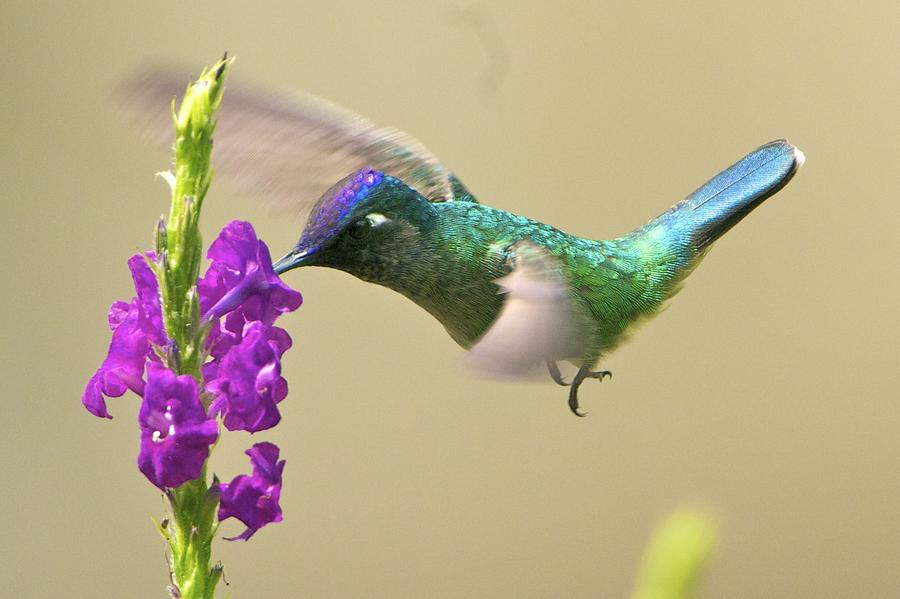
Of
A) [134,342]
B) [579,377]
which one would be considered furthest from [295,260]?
[579,377]

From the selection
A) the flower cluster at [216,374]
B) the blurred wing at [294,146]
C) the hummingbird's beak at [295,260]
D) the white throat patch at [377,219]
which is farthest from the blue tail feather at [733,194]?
the flower cluster at [216,374]

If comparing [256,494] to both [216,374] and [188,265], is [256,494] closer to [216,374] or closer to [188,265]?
[216,374]

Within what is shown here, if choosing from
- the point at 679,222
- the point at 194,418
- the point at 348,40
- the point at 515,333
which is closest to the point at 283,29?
the point at 348,40

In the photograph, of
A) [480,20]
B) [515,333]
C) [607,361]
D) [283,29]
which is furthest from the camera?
[283,29]

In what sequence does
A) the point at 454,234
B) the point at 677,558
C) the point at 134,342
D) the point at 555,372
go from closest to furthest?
the point at 677,558 → the point at 134,342 → the point at 555,372 → the point at 454,234

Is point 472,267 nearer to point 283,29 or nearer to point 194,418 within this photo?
point 194,418

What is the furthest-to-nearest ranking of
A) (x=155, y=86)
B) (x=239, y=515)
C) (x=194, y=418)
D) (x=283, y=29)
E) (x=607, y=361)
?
1. (x=283, y=29)
2. (x=607, y=361)
3. (x=155, y=86)
4. (x=239, y=515)
5. (x=194, y=418)
